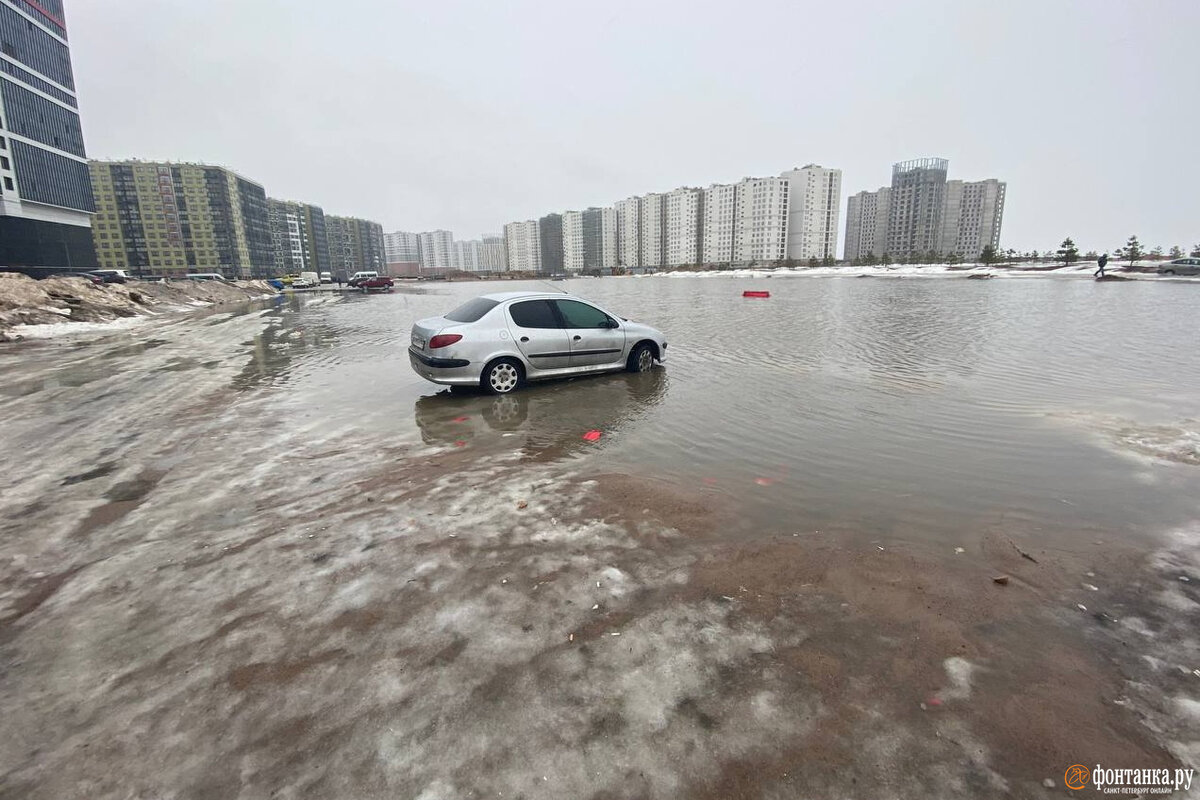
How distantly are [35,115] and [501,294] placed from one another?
273 feet

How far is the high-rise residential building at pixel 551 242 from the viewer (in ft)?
623

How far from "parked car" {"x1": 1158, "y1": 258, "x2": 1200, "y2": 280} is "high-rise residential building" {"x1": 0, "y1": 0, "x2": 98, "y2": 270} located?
385ft

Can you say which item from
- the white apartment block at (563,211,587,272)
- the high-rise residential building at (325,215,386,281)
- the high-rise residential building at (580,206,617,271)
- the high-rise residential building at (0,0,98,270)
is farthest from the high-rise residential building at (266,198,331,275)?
the high-rise residential building at (580,206,617,271)

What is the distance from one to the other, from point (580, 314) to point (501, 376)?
189 cm

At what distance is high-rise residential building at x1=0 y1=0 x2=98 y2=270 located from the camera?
5484 cm

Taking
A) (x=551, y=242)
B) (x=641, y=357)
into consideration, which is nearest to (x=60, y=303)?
(x=641, y=357)

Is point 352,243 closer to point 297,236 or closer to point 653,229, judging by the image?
point 297,236

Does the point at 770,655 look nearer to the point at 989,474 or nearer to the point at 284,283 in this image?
the point at 989,474

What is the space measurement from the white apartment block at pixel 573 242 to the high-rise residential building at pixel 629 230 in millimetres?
13456

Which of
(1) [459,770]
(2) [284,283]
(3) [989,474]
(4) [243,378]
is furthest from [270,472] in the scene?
(2) [284,283]

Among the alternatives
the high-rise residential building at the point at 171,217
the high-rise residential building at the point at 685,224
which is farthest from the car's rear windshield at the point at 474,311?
the high-rise residential building at the point at 685,224

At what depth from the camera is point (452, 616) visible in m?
3.26

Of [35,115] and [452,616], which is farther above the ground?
[35,115]

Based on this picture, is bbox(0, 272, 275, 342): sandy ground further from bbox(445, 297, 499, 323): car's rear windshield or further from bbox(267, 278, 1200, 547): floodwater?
bbox(445, 297, 499, 323): car's rear windshield
